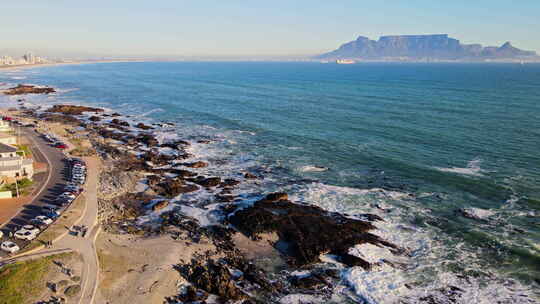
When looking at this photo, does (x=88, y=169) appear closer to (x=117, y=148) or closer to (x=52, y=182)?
(x=52, y=182)

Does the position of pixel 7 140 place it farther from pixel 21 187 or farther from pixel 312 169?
pixel 312 169

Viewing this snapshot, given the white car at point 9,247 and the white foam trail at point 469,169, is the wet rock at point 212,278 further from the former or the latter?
the white foam trail at point 469,169

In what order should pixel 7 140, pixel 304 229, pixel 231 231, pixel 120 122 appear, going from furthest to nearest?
pixel 120 122
pixel 7 140
pixel 231 231
pixel 304 229

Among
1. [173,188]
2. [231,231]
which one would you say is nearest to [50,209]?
[173,188]

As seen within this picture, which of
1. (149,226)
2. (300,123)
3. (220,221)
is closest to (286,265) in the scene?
(220,221)

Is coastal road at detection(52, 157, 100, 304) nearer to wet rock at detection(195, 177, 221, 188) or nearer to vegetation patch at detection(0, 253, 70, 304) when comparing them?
vegetation patch at detection(0, 253, 70, 304)

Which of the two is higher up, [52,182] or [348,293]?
[52,182]
